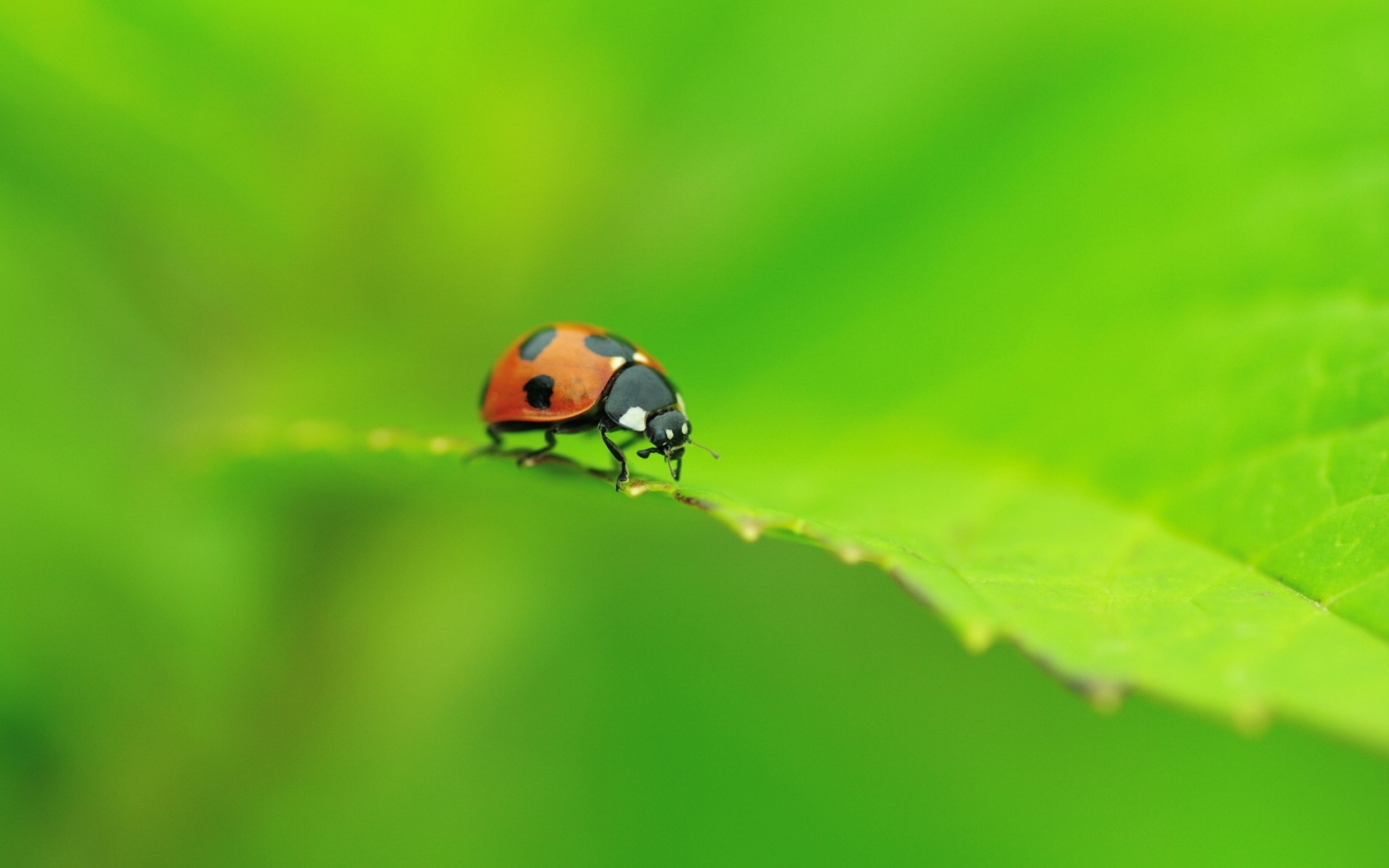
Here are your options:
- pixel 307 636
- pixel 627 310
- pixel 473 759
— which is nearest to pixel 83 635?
pixel 307 636

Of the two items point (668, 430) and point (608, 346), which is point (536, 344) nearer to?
point (608, 346)

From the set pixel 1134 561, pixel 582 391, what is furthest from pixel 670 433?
pixel 1134 561

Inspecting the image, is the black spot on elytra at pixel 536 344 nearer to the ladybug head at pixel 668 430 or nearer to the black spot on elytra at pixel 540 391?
the black spot on elytra at pixel 540 391

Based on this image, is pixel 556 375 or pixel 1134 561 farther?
pixel 556 375

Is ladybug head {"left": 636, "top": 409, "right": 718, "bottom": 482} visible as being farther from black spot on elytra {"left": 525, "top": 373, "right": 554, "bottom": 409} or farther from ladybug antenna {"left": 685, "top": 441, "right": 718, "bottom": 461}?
black spot on elytra {"left": 525, "top": 373, "right": 554, "bottom": 409}

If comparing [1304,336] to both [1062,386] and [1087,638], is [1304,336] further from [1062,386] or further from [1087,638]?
[1087,638]

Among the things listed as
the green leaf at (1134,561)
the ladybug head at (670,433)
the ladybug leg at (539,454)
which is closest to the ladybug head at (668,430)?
the ladybug head at (670,433)
